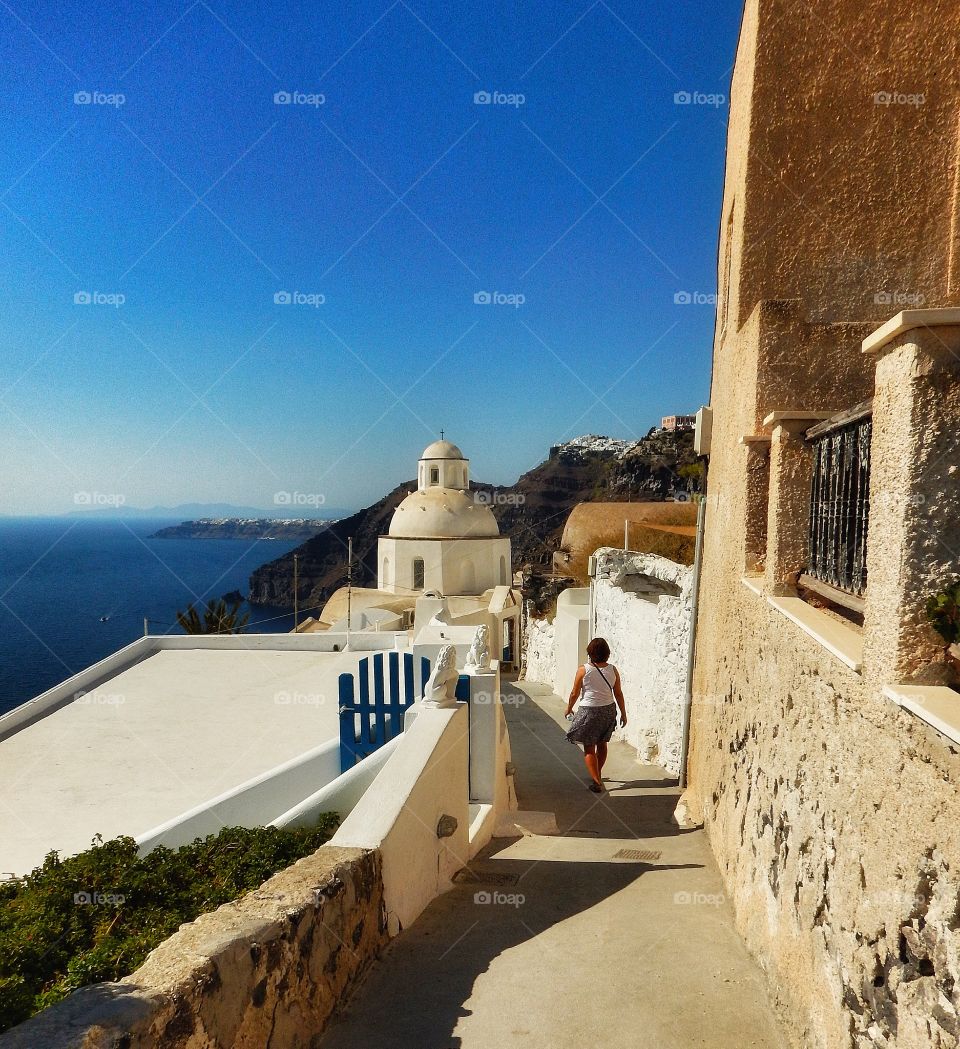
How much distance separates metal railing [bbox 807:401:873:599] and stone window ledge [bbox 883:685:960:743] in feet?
2.94

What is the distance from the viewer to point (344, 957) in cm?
304

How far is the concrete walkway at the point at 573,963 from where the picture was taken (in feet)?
9.46

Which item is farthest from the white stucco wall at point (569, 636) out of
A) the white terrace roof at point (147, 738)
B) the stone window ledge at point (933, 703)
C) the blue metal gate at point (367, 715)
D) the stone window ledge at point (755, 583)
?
the stone window ledge at point (933, 703)

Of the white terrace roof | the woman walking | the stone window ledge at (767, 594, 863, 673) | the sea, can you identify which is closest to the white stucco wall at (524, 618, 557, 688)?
the white terrace roof

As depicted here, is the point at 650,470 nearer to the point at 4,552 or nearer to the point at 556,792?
the point at 556,792

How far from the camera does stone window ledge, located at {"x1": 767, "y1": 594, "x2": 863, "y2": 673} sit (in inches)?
94.4

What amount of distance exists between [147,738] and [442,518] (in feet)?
89.1

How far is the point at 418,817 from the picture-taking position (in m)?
4.03

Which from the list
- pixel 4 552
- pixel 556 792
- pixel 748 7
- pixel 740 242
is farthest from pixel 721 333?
pixel 4 552

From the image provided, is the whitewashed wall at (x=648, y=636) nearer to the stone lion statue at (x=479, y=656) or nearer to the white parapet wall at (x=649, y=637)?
the white parapet wall at (x=649, y=637)

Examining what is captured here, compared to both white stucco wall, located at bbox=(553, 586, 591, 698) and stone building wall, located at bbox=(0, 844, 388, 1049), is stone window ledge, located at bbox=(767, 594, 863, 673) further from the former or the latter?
white stucco wall, located at bbox=(553, 586, 591, 698)

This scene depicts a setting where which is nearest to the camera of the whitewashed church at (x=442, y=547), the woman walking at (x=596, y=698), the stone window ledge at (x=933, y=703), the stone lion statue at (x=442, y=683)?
the stone window ledge at (x=933, y=703)

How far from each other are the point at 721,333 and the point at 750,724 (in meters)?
4.19

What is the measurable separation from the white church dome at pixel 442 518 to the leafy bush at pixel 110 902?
30617 mm
